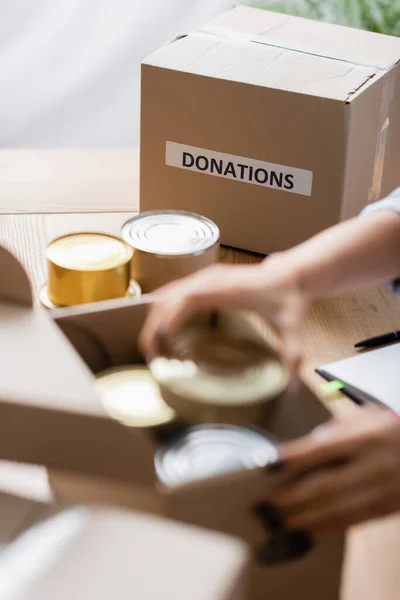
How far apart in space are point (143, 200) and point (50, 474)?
24.3 inches

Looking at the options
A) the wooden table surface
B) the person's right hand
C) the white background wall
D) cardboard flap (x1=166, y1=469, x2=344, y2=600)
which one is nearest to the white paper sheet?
the wooden table surface

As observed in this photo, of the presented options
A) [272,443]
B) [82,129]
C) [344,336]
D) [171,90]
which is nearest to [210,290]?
[272,443]

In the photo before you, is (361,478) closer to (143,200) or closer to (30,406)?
(30,406)

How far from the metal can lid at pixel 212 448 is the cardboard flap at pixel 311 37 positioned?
2.39 ft

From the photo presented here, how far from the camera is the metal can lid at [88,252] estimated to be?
3.17 feet

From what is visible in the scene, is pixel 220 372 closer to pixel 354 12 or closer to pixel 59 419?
pixel 59 419

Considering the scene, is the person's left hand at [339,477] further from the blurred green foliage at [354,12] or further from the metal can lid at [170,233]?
the blurred green foliage at [354,12]

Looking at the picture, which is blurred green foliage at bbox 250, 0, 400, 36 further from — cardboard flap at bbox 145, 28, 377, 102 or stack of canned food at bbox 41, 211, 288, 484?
stack of canned food at bbox 41, 211, 288, 484

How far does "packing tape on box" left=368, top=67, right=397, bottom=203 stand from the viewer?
1.19 meters

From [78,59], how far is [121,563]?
1639 millimetres

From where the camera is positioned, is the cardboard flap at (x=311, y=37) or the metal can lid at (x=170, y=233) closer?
the metal can lid at (x=170, y=233)

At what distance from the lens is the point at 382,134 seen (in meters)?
1.24

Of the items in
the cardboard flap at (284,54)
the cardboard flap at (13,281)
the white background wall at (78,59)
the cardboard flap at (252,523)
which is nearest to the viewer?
the cardboard flap at (252,523)

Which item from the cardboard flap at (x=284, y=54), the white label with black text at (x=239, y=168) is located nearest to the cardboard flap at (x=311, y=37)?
the cardboard flap at (x=284, y=54)
